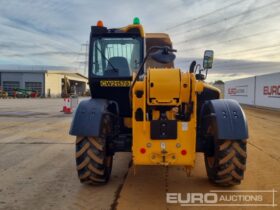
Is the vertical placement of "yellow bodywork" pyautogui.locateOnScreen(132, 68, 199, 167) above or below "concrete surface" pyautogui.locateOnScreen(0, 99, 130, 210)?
above

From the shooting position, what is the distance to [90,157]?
546 centimetres

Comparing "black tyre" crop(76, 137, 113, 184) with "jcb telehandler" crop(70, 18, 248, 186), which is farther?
"black tyre" crop(76, 137, 113, 184)

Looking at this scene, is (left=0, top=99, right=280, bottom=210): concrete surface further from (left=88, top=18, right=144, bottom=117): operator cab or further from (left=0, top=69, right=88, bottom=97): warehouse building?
(left=0, top=69, right=88, bottom=97): warehouse building

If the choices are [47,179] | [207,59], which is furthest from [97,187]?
[207,59]

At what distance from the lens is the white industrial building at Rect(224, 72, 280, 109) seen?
2760cm

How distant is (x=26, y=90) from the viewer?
218 feet

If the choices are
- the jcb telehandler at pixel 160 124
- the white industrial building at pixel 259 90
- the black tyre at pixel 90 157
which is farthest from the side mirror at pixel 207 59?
the white industrial building at pixel 259 90

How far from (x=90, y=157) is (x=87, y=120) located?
597 mm

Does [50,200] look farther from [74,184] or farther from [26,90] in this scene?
[26,90]

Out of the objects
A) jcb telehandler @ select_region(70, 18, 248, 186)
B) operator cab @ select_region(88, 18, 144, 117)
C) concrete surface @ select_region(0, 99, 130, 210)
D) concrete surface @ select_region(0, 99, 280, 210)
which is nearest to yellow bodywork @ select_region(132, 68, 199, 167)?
jcb telehandler @ select_region(70, 18, 248, 186)

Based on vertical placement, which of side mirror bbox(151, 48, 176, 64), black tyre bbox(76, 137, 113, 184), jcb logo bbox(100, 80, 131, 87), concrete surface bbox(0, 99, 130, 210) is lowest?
concrete surface bbox(0, 99, 130, 210)

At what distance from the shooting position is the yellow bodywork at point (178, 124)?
499cm

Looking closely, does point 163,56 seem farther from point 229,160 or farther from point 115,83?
point 229,160

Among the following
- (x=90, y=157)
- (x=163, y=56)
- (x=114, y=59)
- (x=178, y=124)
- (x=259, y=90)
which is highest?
(x=114, y=59)
